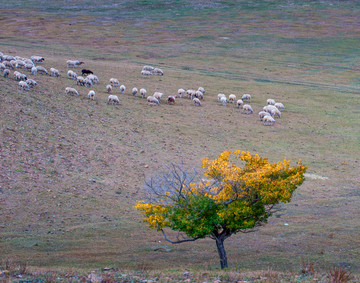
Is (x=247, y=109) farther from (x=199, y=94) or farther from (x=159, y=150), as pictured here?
(x=159, y=150)

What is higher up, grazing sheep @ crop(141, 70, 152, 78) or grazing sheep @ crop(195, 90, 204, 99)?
grazing sheep @ crop(141, 70, 152, 78)

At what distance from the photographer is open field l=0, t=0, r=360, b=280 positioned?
1424cm

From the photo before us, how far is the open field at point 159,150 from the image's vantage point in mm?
14242

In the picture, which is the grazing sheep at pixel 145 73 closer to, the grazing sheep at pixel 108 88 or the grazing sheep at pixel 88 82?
the grazing sheep at pixel 88 82

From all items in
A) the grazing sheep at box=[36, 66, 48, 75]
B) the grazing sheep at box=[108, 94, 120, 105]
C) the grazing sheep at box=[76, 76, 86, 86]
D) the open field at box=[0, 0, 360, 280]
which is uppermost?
the grazing sheep at box=[36, 66, 48, 75]

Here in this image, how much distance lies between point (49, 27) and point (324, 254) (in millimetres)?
84440

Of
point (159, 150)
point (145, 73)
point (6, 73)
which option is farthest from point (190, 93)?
point (6, 73)

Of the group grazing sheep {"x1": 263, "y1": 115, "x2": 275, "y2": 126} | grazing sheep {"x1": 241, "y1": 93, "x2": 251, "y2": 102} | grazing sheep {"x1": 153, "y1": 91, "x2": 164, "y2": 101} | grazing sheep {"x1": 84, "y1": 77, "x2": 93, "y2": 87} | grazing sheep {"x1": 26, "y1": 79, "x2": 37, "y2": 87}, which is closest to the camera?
grazing sheep {"x1": 26, "y1": 79, "x2": 37, "y2": 87}

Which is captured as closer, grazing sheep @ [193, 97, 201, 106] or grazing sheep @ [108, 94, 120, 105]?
grazing sheep @ [108, 94, 120, 105]

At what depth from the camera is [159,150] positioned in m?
25.1

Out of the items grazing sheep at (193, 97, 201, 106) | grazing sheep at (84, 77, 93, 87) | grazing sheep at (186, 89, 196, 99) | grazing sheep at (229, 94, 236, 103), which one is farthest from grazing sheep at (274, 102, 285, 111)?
grazing sheep at (84, 77, 93, 87)

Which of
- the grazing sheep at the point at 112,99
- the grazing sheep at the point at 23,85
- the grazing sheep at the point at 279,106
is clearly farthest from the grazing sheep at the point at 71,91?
the grazing sheep at the point at 279,106

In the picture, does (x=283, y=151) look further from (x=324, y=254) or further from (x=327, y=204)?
(x=324, y=254)

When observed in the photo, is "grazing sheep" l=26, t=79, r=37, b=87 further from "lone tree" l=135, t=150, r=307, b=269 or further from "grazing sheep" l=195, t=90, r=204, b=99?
"lone tree" l=135, t=150, r=307, b=269
